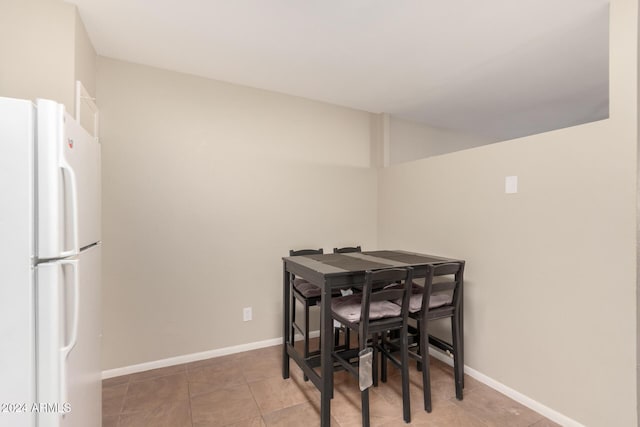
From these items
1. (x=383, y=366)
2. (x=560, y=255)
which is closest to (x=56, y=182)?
(x=383, y=366)

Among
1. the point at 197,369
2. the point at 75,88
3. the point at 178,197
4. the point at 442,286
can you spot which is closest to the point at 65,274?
the point at 75,88

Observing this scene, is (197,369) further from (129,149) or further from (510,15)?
(510,15)

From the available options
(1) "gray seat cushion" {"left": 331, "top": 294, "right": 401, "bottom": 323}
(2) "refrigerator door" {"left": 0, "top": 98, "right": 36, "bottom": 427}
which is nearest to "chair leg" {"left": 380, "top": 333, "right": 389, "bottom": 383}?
(1) "gray seat cushion" {"left": 331, "top": 294, "right": 401, "bottom": 323}

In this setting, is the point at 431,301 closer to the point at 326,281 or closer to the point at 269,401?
the point at 326,281

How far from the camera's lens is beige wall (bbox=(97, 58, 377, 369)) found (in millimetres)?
2434

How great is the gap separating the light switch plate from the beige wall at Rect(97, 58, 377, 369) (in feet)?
5.46

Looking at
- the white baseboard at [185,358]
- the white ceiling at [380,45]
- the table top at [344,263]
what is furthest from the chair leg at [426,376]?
the white ceiling at [380,45]

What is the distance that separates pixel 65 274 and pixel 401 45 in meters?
2.36

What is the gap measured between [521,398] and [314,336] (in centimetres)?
186

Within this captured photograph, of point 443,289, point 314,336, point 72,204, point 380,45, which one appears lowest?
point 314,336

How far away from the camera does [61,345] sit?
106cm

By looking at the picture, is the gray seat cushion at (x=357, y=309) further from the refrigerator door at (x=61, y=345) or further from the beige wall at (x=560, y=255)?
the refrigerator door at (x=61, y=345)

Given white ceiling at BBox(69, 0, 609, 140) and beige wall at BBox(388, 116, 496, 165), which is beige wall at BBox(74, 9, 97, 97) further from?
beige wall at BBox(388, 116, 496, 165)

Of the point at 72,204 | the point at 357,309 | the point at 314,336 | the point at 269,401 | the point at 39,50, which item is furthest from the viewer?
the point at 314,336
